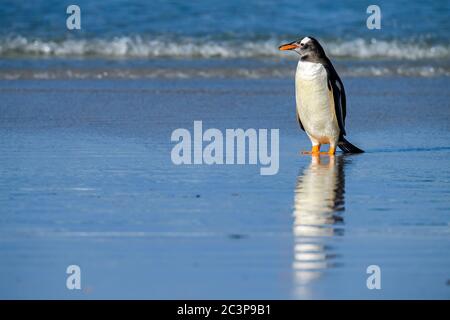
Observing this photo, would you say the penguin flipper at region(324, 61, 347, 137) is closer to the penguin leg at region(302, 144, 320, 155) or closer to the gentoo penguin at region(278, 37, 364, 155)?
the gentoo penguin at region(278, 37, 364, 155)

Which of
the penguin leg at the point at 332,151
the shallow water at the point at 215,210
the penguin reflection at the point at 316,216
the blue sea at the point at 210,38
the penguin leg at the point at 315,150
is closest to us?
the shallow water at the point at 215,210

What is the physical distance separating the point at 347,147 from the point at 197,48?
1009cm

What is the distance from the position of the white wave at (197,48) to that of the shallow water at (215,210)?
7.29 meters

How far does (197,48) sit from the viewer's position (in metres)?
18.1

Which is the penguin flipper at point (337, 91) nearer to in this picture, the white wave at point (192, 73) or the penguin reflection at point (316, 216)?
the penguin reflection at point (316, 216)

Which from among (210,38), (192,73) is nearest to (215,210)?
(192,73)

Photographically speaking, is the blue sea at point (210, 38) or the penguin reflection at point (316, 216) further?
the blue sea at point (210, 38)

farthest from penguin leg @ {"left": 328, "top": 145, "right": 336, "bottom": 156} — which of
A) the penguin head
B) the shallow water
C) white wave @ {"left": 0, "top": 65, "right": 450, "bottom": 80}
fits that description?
white wave @ {"left": 0, "top": 65, "right": 450, "bottom": 80}

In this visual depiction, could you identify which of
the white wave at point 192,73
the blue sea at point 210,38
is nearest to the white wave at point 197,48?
the blue sea at point 210,38

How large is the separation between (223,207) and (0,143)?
3.03 meters

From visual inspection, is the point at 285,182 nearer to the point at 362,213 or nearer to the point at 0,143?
the point at 362,213

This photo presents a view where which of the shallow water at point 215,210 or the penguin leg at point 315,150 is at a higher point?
the penguin leg at point 315,150

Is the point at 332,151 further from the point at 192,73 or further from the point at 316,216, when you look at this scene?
the point at 192,73

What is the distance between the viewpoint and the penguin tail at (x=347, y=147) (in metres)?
8.18
